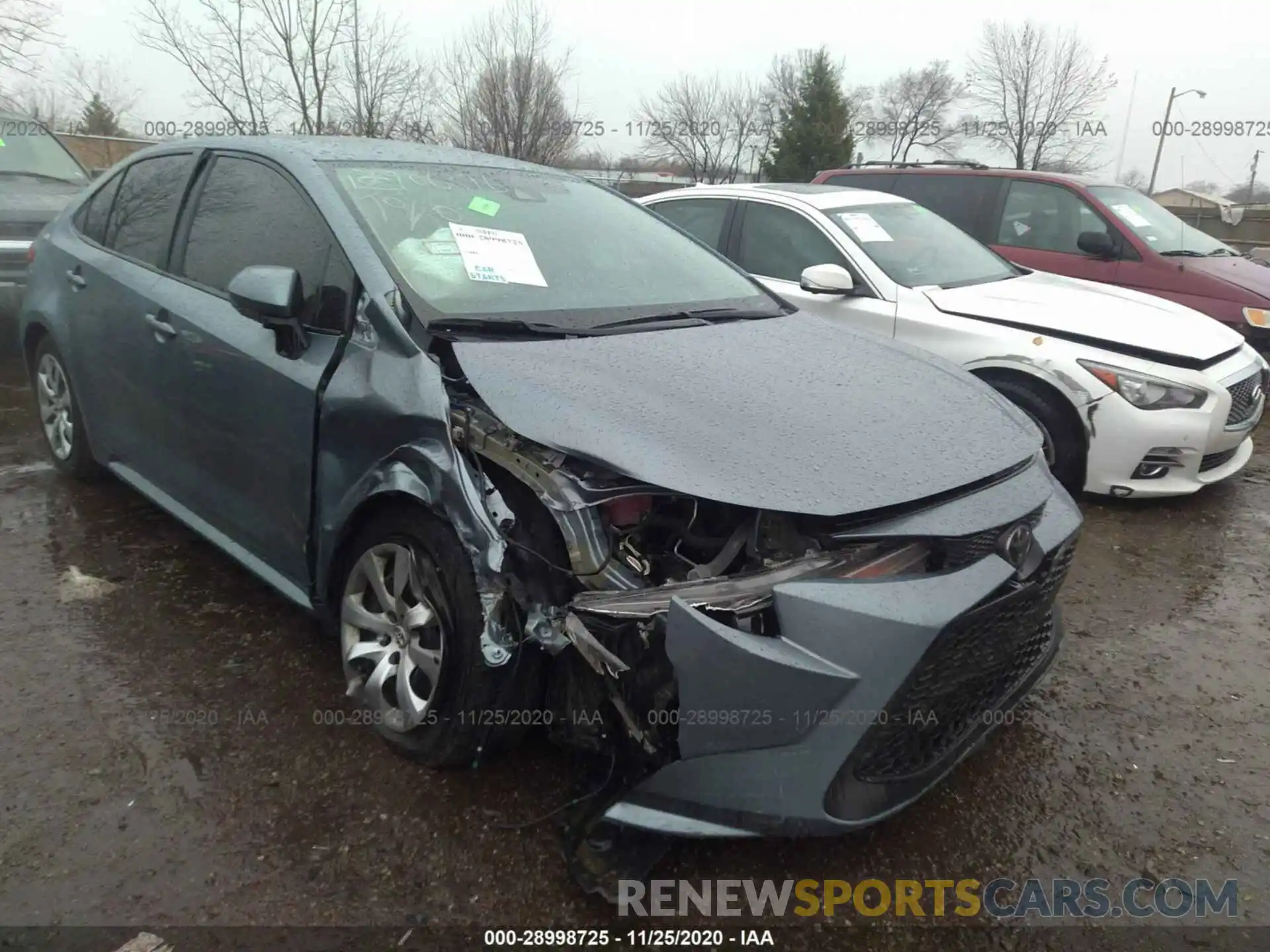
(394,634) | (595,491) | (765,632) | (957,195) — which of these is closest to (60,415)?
(394,634)

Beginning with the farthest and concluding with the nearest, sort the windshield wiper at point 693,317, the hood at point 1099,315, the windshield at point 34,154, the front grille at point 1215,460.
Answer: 1. the windshield at point 34,154
2. the front grille at point 1215,460
3. the hood at point 1099,315
4. the windshield wiper at point 693,317

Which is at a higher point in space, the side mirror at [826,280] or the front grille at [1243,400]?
the side mirror at [826,280]

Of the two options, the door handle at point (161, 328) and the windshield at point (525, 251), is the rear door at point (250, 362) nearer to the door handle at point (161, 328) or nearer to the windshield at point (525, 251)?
the door handle at point (161, 328)

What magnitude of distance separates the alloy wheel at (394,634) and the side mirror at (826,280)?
116 inches

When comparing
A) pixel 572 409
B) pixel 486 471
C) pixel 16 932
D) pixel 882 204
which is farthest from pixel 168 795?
A: pixel 882 204

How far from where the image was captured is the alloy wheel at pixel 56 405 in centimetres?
420

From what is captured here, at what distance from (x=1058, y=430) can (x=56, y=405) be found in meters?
4.91

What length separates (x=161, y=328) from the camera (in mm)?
3195

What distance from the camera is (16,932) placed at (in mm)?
1916

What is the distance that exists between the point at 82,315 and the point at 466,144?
1418cm

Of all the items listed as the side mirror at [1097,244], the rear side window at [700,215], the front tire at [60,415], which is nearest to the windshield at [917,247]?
the rear side window at [700,215]

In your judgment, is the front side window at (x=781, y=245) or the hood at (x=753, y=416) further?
the front side window at (x=781, y=245)

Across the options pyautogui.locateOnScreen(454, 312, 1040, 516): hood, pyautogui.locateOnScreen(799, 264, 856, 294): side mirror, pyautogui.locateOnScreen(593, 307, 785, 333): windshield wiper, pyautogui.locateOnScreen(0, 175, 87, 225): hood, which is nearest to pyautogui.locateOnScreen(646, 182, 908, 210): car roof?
pyautogui.locateOnScreen(799, 264, 856, 294): side mirror

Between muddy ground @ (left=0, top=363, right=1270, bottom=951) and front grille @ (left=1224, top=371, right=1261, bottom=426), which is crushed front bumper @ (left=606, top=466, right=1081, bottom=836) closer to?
muddy ground @ (left=0, top=363, right=1270, bottom=951)
